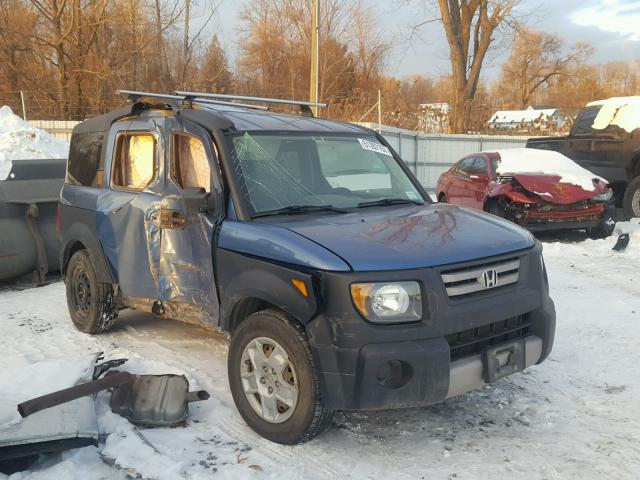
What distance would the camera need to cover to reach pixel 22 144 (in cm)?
1136

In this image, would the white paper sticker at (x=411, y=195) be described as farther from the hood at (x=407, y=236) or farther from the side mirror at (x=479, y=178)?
A: the side mirror at (x=479, y=178)

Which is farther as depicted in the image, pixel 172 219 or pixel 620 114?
pixel 620 114

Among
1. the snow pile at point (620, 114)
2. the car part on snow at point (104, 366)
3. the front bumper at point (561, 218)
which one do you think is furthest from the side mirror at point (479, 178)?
the car part on snow at point (104, 366)

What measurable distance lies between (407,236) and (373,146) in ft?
5.28

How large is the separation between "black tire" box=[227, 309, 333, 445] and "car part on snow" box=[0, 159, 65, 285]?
473cm

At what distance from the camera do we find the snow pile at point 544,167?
9.55m

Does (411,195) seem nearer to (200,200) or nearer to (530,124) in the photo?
(200,200)

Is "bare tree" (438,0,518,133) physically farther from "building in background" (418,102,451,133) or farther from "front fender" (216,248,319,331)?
"front fender" (216,248,319,331)

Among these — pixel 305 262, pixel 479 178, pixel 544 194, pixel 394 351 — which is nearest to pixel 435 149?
pixel 479 178

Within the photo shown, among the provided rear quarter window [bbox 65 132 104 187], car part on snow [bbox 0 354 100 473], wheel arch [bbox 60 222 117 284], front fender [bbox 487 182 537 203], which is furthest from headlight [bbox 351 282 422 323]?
front fender [bbox 487 182 537 203]

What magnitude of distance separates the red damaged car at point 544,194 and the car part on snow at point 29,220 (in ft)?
21.3

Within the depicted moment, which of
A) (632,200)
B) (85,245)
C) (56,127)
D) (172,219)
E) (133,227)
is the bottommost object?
(632,200)

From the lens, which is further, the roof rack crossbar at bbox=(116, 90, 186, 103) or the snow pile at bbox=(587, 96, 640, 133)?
the snow pile at bbox=(587, 96, 640, 133)

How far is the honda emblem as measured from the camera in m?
3.32
